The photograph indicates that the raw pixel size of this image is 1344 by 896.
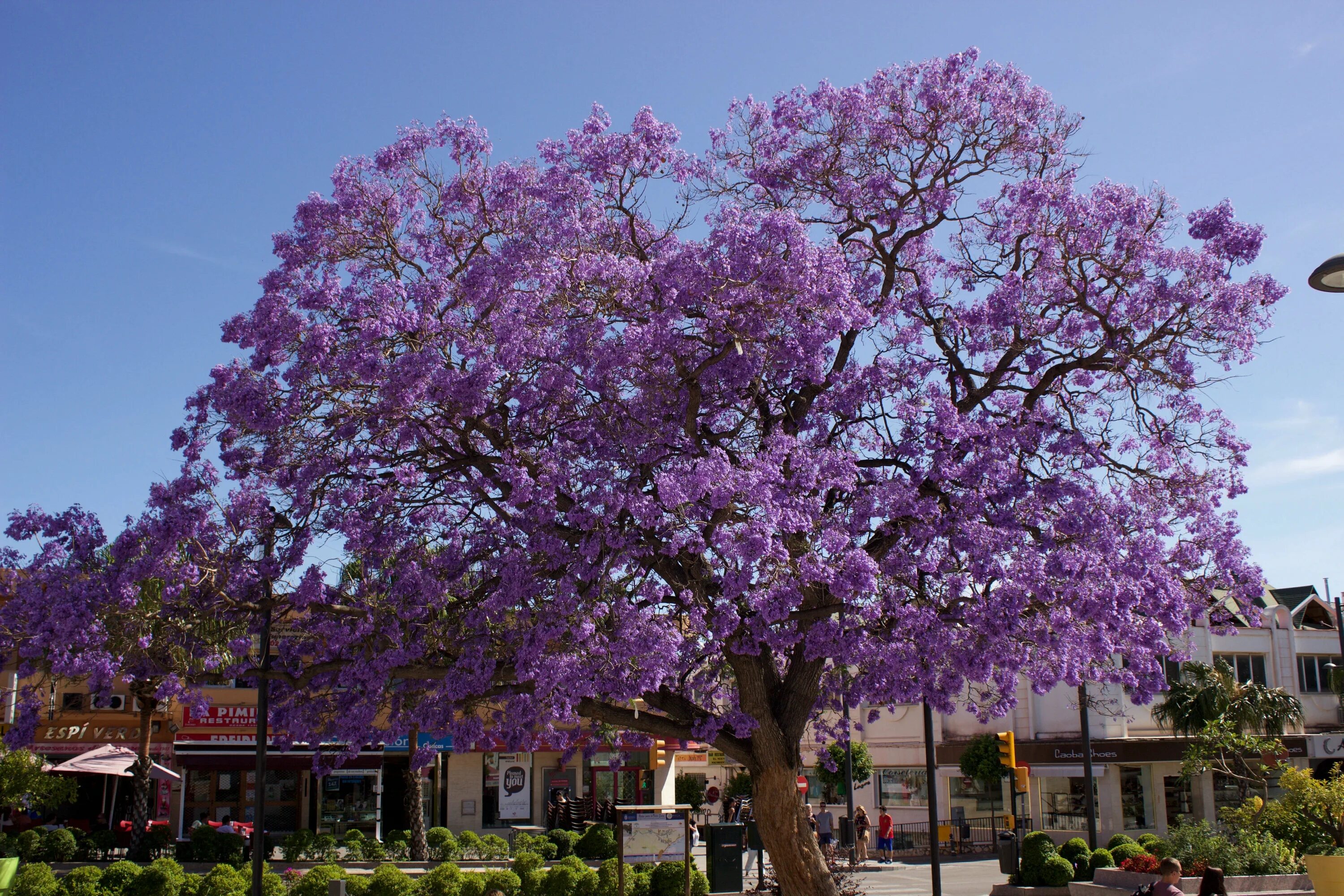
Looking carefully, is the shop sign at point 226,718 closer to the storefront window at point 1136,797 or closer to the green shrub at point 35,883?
the green shrub at point 35,883

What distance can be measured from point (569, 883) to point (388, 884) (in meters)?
3.18

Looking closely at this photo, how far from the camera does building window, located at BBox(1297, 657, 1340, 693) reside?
4772 centimetres

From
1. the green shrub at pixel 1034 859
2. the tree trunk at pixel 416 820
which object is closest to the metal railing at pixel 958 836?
the green shrub at pixel 1034 859

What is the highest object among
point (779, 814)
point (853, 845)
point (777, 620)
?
point (777, 620)

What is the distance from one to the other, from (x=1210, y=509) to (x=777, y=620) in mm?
6312

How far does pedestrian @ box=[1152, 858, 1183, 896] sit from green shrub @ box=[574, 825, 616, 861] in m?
16.3

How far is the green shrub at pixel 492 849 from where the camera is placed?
2811cm

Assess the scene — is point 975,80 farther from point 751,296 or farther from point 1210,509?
point 1210,509

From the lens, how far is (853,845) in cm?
3030

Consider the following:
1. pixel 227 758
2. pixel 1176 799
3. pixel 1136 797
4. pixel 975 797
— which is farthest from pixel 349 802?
pixel 1176 799

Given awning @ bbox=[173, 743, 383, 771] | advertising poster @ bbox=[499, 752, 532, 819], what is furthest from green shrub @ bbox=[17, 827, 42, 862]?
advertising poster @ bbox=[499, 752, 532, 819]

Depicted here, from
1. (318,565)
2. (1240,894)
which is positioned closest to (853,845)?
(1240,894)

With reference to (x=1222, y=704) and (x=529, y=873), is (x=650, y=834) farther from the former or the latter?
(x=1222, y=704)

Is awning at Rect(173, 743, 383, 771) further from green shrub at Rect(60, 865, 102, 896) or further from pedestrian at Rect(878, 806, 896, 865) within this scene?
pedestrian at Rect(878, 806, 896, 865)
